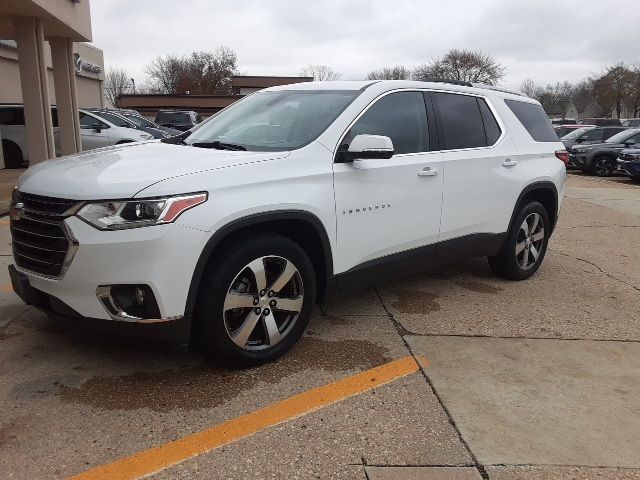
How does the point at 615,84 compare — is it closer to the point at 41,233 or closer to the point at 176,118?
the point at 176,118

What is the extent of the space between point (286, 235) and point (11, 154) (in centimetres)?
1480

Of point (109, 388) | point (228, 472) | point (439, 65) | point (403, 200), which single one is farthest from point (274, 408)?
point (439, 65)

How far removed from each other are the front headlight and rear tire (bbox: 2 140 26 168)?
48.5 feet

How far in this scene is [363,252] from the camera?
3867 mm

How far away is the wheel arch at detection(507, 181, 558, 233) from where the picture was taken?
204 inches

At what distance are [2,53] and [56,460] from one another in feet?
62.6

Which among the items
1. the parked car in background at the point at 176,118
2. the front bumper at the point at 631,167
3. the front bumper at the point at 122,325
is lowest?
the front bumper at the point at 631,167

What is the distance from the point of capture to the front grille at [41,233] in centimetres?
297

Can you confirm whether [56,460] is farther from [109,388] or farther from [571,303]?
[571,303]

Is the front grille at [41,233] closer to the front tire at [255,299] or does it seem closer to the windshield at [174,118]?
the front tire at [255,299]

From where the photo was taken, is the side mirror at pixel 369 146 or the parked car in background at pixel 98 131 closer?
the side mirror at pixel 369 146

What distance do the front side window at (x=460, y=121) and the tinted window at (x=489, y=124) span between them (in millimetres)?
55

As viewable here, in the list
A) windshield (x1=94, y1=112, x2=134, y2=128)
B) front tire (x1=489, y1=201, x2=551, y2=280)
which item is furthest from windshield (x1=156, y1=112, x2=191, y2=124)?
front tire (x1=489, y1=201, x2=551, y2=280)

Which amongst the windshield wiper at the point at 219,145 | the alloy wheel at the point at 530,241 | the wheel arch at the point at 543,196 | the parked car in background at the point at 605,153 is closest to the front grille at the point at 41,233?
the windshield wiper at the point at 219,145
